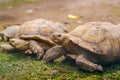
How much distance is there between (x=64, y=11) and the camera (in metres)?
11.7

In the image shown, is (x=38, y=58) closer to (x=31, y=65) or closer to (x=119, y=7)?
(x=31, y=65)

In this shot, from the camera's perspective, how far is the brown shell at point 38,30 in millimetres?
6425

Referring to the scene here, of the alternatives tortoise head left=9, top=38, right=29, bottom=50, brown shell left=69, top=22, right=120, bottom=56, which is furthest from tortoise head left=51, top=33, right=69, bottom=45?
tortoise head left=9, top=38, right=29, bottom=50

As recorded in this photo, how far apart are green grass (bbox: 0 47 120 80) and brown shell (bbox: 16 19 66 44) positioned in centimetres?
45

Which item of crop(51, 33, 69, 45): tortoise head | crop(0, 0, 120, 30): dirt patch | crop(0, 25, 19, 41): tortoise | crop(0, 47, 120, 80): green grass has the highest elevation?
crop(51, 33, 69, 45): tortoise head

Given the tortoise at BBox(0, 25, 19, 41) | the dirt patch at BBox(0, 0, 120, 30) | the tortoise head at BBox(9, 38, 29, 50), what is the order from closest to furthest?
the tortoise head at BBox(9, 38, 29, 50) < the tortoise at BBox(0, 25, 19, 41) < the dirt patch at BBox(0, 0, 120, 30)

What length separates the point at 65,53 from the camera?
5.85 metres

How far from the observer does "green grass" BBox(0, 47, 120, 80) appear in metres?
5.36

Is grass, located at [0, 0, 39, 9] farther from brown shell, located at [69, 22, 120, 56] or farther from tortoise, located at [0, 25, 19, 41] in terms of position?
brown shell, located at [69, 22, 120, 56]

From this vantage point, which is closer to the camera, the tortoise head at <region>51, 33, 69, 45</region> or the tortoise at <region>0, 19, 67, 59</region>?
the tortoise head at <region>51, 33, 69, 45</region>

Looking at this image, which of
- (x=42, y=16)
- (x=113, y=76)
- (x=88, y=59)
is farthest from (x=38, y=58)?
(x=42, y=16)

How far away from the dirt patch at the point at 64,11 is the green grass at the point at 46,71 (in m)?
3.59

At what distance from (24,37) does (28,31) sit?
5.9 inches

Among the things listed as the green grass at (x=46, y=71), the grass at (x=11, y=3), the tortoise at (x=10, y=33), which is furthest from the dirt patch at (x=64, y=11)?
the green grass at (x=46, y=71)
